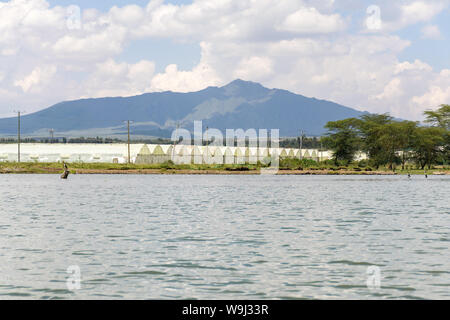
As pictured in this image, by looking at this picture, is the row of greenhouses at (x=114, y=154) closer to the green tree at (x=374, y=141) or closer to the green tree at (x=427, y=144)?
the green tree at (x=374, y=141)

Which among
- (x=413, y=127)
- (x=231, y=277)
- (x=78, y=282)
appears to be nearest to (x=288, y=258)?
(x=231, y=277)

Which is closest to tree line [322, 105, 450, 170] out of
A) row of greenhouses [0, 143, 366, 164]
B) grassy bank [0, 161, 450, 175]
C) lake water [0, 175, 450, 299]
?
grassy bank [0, 161, 450, 175]

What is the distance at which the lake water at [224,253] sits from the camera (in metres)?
17.4

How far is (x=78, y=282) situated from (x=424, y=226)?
20.8 meters

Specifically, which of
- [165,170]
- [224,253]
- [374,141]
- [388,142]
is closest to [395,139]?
[388,142]

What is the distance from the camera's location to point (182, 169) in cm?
12019

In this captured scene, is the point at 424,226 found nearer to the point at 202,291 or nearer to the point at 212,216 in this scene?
the point at 212,216

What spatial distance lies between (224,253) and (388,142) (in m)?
112

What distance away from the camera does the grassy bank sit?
11619 centimetres

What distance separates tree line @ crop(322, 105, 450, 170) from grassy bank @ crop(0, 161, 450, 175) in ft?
14.2

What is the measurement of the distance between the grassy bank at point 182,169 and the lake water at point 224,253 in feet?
242

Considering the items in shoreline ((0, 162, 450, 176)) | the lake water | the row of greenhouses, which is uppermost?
the row of greenhouses

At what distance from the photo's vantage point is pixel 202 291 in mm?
17094

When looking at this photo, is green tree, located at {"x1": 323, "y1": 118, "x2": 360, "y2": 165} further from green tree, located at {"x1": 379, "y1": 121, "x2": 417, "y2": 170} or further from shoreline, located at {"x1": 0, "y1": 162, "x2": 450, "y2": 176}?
shoreline, located at {"x1": 0, "y1": 162, "x2": 450, "y2": 176}
